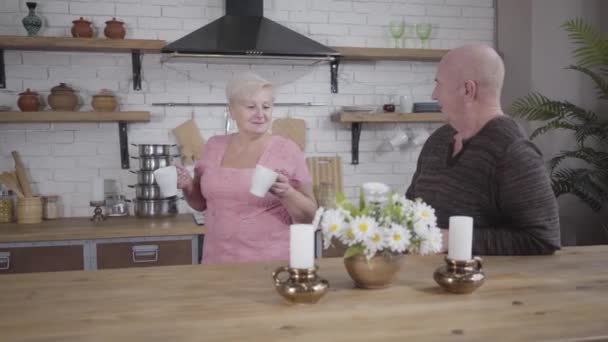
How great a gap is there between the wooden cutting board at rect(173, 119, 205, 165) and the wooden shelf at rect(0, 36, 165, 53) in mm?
520

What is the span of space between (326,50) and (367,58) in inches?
23.0

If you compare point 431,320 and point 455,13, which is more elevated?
point 455,13

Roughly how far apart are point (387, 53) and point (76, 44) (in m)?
1.92

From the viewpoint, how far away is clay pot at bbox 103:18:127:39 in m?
3.50

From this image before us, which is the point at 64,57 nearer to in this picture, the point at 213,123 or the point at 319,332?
the point at 213,123

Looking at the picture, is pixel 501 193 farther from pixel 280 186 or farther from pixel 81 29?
pixel 81 29

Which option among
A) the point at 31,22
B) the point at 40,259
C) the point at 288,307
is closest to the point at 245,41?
the point at 31,22

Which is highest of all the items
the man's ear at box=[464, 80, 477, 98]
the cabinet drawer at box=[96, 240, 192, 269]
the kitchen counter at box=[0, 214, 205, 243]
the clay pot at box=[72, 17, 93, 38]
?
the clay pot at box=[72, 17, 93, 38]

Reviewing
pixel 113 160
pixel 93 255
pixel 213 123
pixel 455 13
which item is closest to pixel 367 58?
pixel 455 13

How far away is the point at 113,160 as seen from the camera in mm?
3742

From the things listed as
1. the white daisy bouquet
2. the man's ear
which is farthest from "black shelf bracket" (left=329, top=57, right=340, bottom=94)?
the white daisy bouquet

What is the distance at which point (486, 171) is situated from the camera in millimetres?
1850

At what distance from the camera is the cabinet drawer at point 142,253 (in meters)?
3.13

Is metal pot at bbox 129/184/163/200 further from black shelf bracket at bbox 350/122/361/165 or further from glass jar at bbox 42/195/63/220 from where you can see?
black shelf bracket at bbox 350/122/361/165
